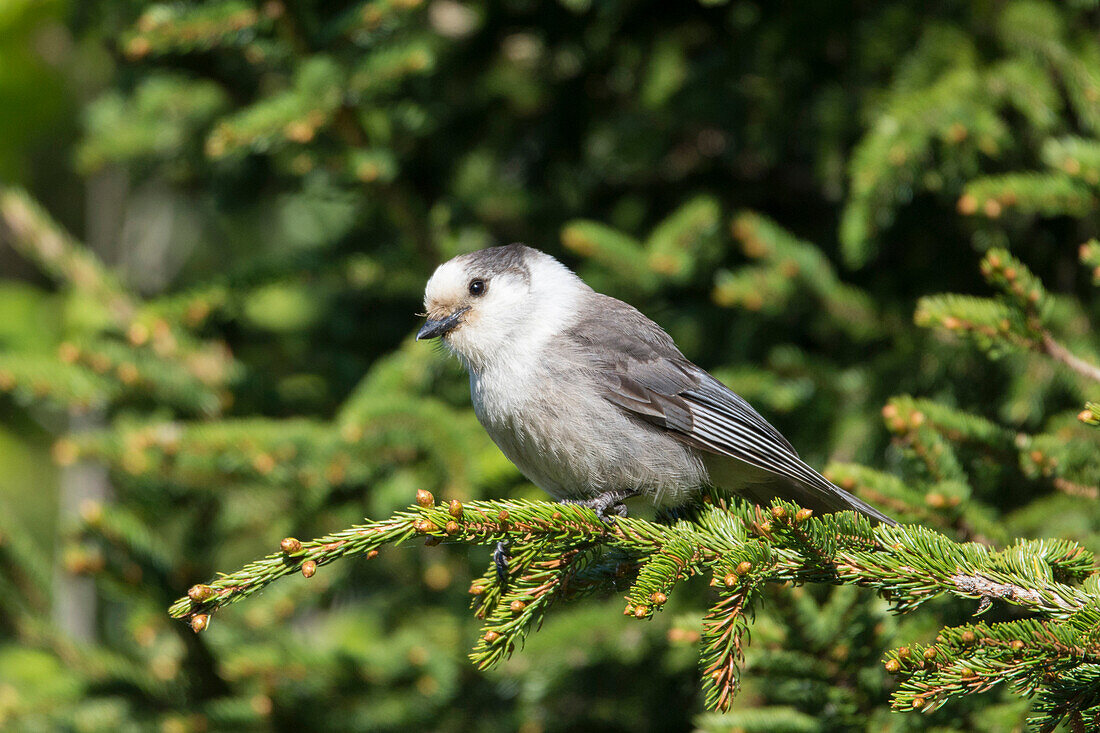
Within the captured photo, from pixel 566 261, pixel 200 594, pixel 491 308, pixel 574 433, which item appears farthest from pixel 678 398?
pixel 200 594

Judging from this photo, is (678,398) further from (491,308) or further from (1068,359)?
(1068,359)

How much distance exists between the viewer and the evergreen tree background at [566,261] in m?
2.65

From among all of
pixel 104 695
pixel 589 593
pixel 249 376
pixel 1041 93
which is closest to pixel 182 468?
pixel 249 376

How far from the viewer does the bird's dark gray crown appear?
3035 millimetres

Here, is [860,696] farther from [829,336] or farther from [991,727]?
[829,336]

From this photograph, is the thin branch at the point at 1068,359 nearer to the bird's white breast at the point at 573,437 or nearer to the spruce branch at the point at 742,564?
the spruce branch at the point at 742,564

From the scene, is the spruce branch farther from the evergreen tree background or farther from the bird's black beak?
the bird's black beak

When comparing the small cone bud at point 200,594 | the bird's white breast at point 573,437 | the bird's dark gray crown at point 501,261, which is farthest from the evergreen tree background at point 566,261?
the small cone bud at point 200,594

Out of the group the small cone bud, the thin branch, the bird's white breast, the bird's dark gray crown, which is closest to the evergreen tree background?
the thin branch

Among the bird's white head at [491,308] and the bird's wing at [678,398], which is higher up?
the bird's white head at [491,308]

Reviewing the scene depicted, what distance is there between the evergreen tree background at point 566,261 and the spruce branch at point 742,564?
1.24ft

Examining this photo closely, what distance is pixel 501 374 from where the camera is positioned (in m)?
2.83

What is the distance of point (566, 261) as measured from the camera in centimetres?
393

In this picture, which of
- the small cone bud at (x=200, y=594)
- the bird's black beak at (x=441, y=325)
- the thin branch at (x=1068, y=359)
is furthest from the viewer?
the bird's black beak at (x=441, y=325)
